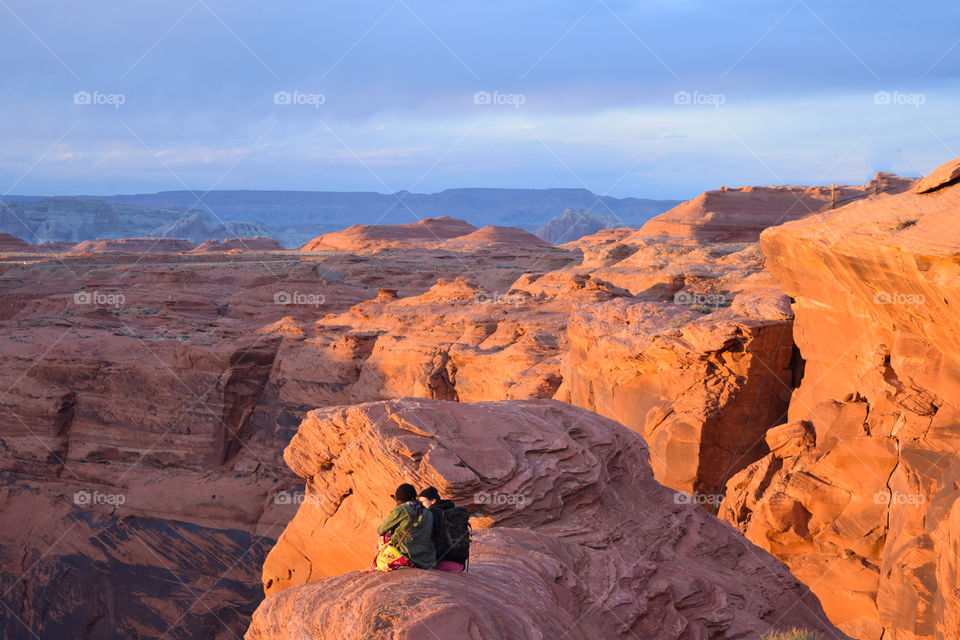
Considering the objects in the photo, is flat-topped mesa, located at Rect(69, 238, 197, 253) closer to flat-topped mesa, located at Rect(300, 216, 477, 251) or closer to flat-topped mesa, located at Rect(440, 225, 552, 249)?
flat-topped mesa, located at Rect(300, 216, 477, 251)

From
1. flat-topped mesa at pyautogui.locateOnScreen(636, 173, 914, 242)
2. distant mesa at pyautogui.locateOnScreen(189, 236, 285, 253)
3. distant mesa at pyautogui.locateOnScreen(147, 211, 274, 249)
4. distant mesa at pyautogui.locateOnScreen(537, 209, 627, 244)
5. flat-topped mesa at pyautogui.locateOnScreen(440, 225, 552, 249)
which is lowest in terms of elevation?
flat-topped mesa at pyautogui.locateOnScreen(636, 173, 914, 242)

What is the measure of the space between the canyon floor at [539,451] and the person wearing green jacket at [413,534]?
0.21 meters

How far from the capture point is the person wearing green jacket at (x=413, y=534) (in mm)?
5453

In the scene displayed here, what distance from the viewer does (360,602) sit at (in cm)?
488

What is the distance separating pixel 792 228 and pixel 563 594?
7896 mm

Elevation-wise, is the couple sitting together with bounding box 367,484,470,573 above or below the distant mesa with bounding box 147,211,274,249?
below

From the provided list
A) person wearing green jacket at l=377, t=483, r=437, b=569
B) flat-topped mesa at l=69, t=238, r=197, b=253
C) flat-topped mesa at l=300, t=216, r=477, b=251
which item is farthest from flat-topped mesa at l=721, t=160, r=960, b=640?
flat-topped mesa at l=69, t=238, r=197, b=253

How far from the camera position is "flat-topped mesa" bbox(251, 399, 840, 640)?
535cm

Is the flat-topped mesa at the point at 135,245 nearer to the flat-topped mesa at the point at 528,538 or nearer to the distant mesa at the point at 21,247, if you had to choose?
the distant mesa at the point at 21,247

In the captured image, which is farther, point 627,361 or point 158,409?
point 158,409

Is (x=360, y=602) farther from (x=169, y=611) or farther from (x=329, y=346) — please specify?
(x=329, y=346)

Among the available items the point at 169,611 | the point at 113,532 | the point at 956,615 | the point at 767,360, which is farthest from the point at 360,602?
the point at 113,532

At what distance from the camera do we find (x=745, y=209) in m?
45.0

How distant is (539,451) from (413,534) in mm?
3487
